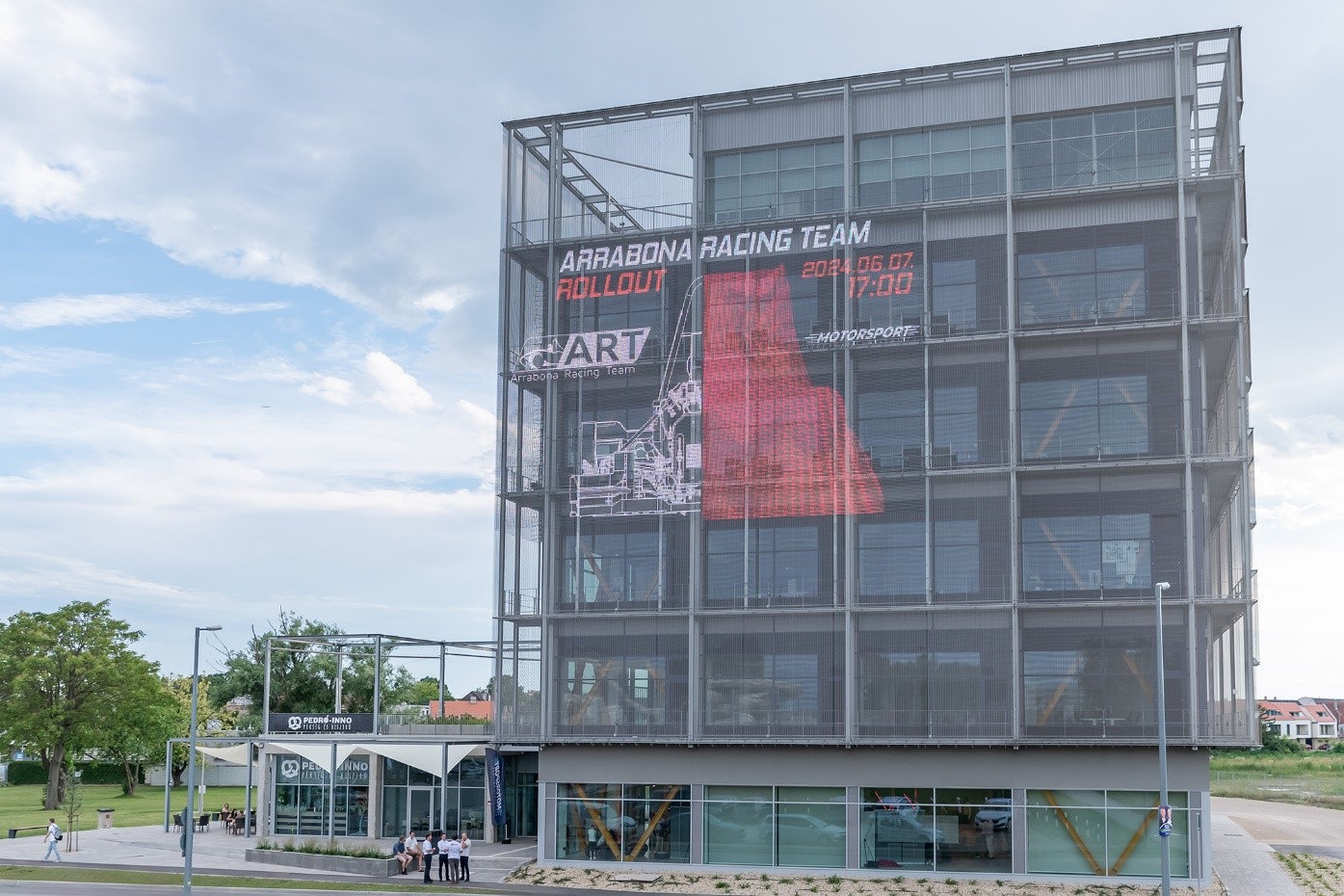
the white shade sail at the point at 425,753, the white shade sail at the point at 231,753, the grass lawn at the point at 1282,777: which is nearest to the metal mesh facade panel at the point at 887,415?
the white shade sail at the point at 425,753

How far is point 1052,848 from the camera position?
44.2 meters

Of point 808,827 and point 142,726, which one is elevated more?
point 808,827

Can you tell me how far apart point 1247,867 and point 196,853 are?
131ft

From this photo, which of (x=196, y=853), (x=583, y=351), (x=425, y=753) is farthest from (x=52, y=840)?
(x=583, y=351)

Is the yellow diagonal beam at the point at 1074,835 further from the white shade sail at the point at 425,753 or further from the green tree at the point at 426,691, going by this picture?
the green tree at the point at 426,691

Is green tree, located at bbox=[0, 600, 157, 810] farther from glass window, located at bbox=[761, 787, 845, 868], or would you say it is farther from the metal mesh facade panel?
glass window, located at bbox=[761, 787, 845, 868]

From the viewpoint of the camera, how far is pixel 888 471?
47.5 m

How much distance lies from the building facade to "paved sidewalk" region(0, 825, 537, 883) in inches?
108

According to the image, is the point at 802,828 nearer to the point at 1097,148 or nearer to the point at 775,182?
the point at 775,182

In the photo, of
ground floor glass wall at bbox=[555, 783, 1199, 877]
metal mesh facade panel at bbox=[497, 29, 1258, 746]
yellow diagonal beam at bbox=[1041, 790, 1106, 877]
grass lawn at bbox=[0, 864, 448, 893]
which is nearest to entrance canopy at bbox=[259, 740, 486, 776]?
metal mesh facade panel at bbox=[497, 29, 1258, 746]

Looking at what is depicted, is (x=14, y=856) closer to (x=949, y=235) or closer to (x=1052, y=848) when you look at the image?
(x=1052, y=848)

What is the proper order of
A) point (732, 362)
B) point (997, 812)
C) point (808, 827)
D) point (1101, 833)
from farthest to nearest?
Result: point (732, 362), point (808, 827), point (997, 812), point (1101, 833)

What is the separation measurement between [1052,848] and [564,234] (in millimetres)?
28134

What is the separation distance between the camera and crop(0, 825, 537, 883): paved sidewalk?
4825cm
